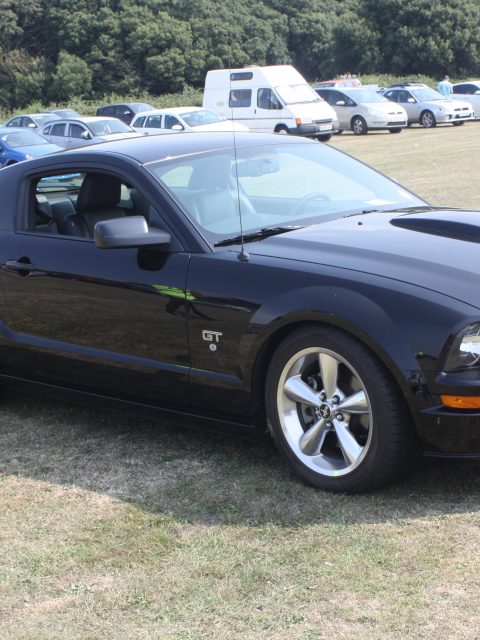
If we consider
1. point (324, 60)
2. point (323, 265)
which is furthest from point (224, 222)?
point (324, 60)

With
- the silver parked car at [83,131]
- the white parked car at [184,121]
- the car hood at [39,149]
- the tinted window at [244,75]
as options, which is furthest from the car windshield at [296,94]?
the car hood at [39,149]

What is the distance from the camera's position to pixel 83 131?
27609 mm

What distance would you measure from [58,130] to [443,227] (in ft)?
83.0

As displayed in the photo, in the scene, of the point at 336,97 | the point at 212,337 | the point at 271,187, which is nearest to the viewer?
the point at 212,337

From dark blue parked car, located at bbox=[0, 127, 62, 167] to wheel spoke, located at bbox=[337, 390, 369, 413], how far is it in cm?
2186

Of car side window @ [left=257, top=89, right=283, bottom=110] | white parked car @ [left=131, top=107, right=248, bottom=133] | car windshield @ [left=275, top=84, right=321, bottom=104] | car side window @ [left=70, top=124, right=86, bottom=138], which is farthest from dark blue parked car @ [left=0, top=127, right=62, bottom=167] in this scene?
car windshield @ [left=275, top=84, right=321, bottom=104]

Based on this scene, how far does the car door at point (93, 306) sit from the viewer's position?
452cm

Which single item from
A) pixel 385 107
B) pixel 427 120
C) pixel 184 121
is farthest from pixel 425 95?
pixel 184 121

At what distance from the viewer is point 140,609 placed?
3213 millimetres

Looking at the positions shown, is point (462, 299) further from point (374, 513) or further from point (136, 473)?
point (136, 473)

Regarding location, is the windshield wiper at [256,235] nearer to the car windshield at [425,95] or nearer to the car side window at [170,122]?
the car side window at [170,122]

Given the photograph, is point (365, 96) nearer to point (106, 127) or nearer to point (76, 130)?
point (106, 127)

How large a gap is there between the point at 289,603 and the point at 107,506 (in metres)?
1.21

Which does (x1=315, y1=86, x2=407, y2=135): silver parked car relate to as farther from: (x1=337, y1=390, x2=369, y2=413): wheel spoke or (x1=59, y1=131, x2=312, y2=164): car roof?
(x1=337, y1=390, x2=369, y2=413): wheel spoke
